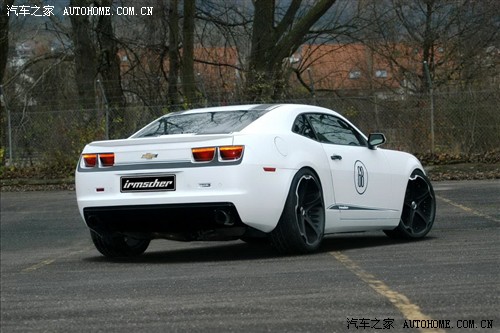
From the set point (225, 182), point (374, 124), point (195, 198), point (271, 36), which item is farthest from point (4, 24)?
point (225, 182)

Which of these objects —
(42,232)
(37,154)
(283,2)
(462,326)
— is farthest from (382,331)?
(283,2)

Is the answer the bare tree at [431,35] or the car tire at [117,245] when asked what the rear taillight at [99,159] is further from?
the bare tree at [431,35]

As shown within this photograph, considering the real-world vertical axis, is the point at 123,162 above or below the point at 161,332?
above

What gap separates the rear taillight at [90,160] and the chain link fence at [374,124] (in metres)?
13.7

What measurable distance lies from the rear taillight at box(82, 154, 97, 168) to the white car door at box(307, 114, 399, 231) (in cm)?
216

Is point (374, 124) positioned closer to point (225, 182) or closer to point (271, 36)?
point (271, 36)

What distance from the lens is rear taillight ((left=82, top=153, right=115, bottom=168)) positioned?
898 centimetres

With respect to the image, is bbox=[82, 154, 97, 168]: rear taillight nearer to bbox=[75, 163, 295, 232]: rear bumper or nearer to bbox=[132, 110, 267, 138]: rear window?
bbox=[75, 163, 295, 232]: rear bumper

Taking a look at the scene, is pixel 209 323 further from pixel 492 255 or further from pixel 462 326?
pixel 492 255

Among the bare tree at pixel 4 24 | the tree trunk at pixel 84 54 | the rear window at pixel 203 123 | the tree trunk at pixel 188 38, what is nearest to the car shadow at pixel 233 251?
the rear window at pixel 203 123

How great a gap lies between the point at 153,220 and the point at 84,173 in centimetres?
79

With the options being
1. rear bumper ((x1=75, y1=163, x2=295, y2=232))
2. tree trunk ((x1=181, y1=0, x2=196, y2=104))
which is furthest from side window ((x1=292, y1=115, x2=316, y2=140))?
tree trunk ((x1=181, y1=0, x2=196, y2=104))

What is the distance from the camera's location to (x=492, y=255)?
8.48m

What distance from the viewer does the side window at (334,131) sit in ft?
32.5
